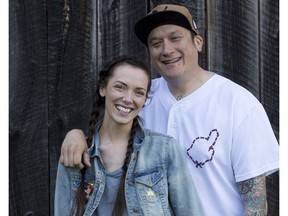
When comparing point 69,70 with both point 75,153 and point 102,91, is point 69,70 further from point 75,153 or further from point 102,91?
point 75,153

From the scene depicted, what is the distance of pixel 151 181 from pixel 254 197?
1.49 feet

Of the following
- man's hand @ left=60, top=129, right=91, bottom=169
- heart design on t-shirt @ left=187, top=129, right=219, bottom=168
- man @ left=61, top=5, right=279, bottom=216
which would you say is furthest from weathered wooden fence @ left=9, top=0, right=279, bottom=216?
man's hand @ left=60, top=129, right=91, bottom=169

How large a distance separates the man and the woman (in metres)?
0.10

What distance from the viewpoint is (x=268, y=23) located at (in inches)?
137

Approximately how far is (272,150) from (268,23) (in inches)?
35.3

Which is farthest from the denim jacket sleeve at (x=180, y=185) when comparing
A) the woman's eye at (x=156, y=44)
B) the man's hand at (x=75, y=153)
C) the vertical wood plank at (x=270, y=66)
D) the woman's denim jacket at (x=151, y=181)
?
the vertical wood plank at (x=270, y=66)

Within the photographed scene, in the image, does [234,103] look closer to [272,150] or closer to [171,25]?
[272,150]

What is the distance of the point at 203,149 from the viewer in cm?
→ 283

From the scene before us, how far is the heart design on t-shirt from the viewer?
283cm

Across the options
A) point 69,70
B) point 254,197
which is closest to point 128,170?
point 254,197

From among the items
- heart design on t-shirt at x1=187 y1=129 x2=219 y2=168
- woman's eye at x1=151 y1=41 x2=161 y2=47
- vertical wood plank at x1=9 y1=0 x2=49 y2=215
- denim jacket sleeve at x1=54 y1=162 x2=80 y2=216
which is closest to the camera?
denim jacket sleeve at x1=54 y1=162 x2=80 y2=216

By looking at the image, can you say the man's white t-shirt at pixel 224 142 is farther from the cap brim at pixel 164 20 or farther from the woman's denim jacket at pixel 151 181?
the cap brim at pixel 164 20

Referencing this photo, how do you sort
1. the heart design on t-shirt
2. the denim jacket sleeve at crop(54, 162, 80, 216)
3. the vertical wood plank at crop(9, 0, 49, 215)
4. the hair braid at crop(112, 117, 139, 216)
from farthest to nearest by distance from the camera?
the vertical wood plank at crop(9, 0, 49, 215) → the heart design on t-shirt → the denim jacket sleeve at crop(54, 162, 80, 216) → the hair braid at crop(112, 117, 139, 216)

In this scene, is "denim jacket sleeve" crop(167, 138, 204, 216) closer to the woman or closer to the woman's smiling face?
the woman
